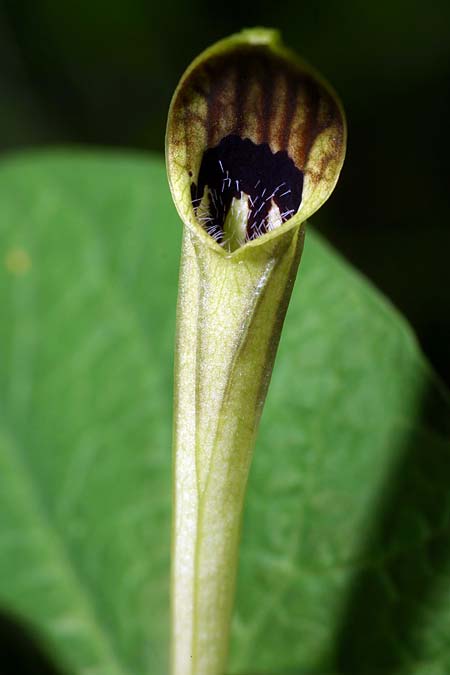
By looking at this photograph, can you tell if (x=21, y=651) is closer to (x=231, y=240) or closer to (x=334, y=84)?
(x=231, y=240)

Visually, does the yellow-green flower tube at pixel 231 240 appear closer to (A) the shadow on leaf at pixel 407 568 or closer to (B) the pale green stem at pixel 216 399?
(B) the pale green stem at pixel 216 399

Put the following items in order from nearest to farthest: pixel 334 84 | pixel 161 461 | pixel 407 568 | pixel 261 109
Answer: pixel 261 109 → pixel 407 568 → pixel 161 461 → pixel 334 84

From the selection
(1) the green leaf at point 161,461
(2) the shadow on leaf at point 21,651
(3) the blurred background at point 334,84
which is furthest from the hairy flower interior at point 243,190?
(3) the blurred background at point 334,84

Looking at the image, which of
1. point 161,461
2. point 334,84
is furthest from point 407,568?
point 334,84

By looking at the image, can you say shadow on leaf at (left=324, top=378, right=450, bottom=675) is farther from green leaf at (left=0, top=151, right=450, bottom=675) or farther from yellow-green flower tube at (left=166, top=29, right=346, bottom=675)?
yellow-green flower tube at (left=166, top=29, right=346, bottom=675)

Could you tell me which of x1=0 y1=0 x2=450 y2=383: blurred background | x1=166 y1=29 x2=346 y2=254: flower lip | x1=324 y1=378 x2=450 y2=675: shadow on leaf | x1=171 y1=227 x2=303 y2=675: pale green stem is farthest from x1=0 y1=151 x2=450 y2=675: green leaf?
x1=0 y1=0 x2=450 y2=383: blurred background

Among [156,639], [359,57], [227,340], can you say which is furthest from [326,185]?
[359,57]

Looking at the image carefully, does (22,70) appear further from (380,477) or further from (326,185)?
(326,185)
